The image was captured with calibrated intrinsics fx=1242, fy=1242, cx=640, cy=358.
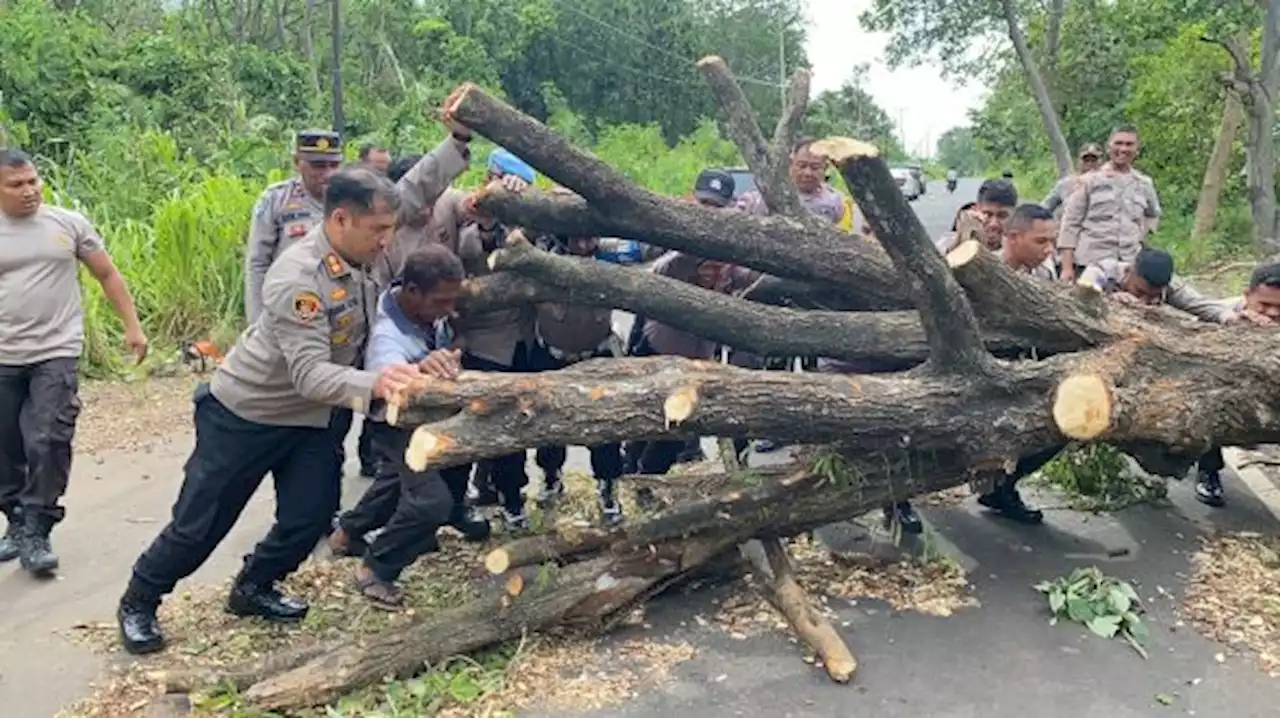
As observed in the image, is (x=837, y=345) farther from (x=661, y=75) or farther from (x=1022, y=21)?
(x=661, y=75)

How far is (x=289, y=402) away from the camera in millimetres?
4180

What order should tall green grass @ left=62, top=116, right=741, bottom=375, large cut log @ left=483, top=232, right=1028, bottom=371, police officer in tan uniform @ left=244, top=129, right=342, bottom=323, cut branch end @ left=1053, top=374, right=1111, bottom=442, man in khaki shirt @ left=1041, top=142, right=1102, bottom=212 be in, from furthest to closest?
man in khaki shirt @ left=1041, top=142, right=1102, bottom=212 → tall green grass @ left=62, top=116, right=741, bottom=375 → police officer in tan uniform @ left=244, top=129, right=342, bottom=323 → large cut log @ left=483, top=232, right=1028, bottom=371 → cut branch end @ left=1053, top=374, right=1111, bottom=442

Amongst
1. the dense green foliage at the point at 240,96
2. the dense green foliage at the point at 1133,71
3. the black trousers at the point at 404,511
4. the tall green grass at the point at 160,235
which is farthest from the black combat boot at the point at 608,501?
the dense green foliage at the point at 1133,71

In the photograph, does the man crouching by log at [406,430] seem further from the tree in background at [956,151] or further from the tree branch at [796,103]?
the tree in background at [956,151]

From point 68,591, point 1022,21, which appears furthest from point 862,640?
point 1022,21

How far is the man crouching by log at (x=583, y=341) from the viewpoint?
533 centimetres

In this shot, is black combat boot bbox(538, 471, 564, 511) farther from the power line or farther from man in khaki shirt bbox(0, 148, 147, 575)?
the power line

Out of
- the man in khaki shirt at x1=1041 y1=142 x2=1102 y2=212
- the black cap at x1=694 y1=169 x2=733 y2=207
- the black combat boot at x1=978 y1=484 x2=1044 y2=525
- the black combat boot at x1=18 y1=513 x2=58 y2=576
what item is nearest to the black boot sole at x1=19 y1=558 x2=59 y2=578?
the black combat boot at x1=18 y1=513 x2=58 y2=576

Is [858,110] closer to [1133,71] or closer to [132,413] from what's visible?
[1133,71]

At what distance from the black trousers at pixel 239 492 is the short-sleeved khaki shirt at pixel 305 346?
8 centimetres

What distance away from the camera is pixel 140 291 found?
9812mm

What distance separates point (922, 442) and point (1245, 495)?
2.55 meters

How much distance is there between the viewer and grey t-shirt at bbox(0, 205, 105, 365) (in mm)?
5090

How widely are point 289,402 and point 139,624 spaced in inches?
37.9
